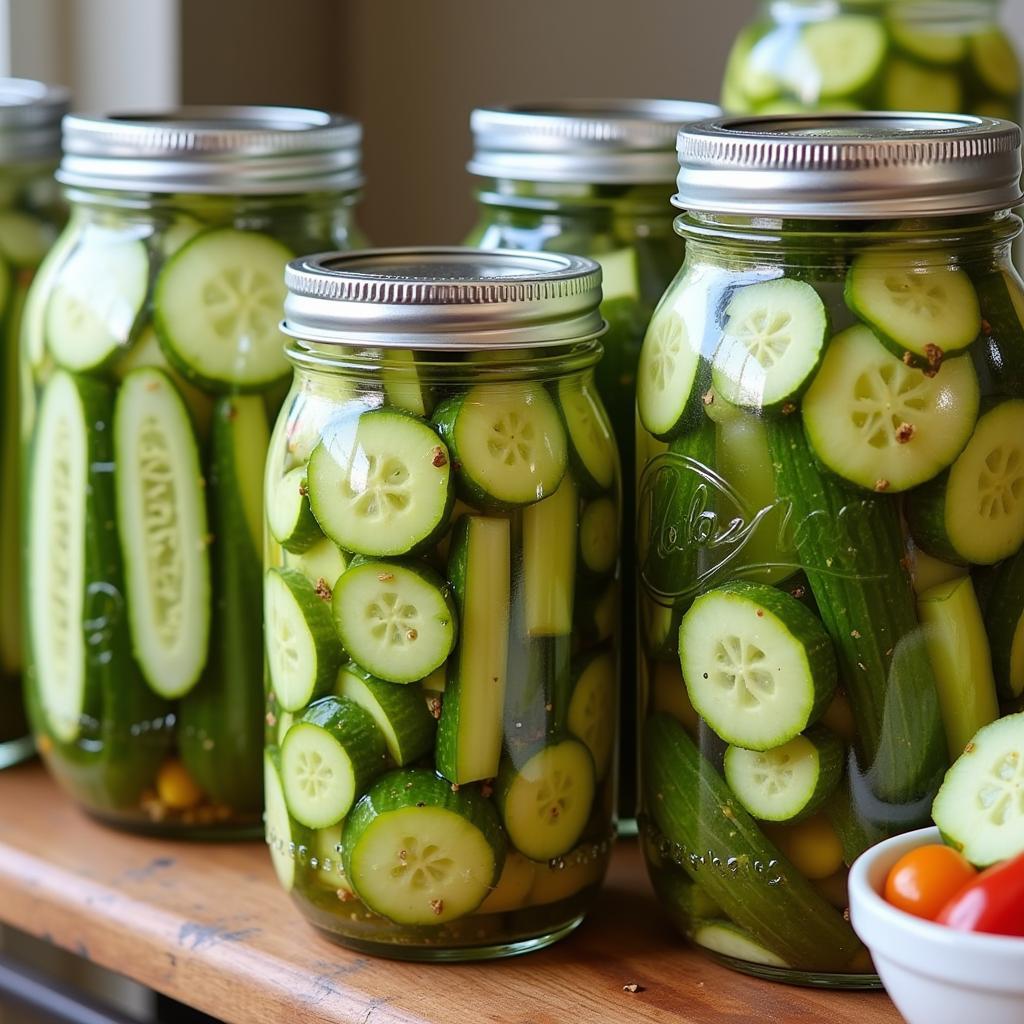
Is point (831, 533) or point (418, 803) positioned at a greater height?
point (831, 533)

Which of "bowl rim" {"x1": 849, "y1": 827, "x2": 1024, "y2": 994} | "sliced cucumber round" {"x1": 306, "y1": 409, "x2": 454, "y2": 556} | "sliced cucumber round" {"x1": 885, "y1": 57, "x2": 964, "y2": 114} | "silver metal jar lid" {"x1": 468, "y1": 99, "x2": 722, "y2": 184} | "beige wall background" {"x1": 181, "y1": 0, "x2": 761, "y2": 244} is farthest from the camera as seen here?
"beige wall background" {"x1": 181, "y1": 0, "x2": 761, "y2": 244}

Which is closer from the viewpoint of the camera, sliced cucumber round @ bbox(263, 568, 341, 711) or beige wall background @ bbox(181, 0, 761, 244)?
sliced cucumber round @ bbox(263, 568, 341, 711)

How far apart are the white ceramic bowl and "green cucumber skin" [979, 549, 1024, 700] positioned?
117mm

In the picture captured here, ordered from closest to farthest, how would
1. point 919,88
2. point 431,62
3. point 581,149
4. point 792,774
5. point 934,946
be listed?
point 934,946, point 792,774, point 581,149, point 919,88, point 431,62

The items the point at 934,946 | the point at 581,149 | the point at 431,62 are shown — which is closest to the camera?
the point at 934,946

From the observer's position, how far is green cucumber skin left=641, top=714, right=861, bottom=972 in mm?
669

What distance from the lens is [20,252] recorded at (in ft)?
3.01

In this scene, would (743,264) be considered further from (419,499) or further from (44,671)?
(44,671)

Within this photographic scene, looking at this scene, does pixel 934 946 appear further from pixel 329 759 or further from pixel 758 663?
pixel 329 759

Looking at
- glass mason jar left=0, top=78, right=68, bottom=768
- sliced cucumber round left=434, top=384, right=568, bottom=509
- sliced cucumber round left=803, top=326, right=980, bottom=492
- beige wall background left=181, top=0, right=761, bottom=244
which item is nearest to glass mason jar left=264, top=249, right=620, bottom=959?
sliced cucumber round left=434, top=384, right=568, bottom=509

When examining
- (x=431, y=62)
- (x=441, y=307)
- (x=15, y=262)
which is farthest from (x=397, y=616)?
(x=431, y=62)

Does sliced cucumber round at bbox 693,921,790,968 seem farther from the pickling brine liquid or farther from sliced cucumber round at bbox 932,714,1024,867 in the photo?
sliced cucumber round at bbox 932,714,1024,867

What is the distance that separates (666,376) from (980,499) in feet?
0.42

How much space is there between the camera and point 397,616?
2.16ft
